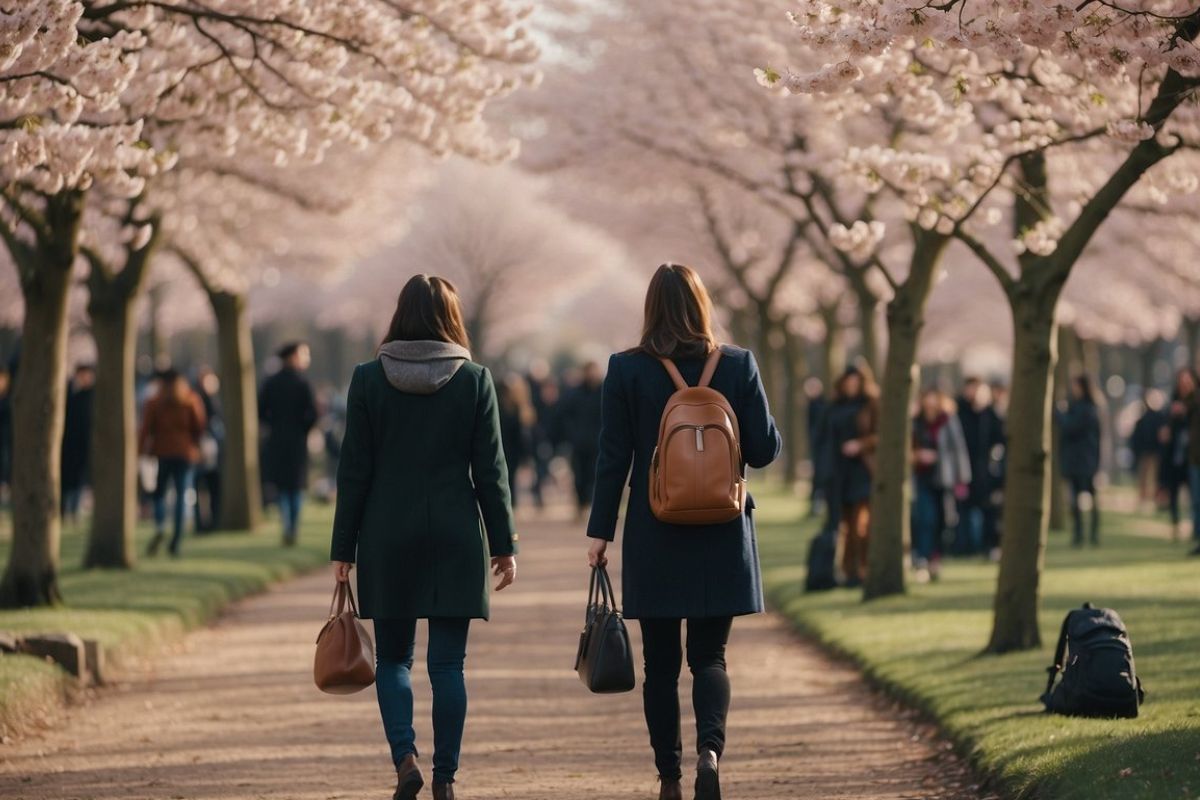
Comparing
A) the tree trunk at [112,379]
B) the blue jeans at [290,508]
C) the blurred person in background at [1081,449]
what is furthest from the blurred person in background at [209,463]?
the blurred person in background at [1081,449]

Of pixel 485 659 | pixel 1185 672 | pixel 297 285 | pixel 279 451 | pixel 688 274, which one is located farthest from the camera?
pixel 297 285

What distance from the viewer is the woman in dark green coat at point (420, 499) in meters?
6.88

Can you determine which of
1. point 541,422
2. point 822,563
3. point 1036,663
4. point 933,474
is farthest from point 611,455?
point 541,422

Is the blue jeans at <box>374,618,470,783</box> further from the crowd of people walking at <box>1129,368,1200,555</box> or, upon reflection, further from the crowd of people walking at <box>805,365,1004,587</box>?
the crowd of people walking at <box>1129,368,1200,555</box>

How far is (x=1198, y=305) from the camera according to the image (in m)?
33.0

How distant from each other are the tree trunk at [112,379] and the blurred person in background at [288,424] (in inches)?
128

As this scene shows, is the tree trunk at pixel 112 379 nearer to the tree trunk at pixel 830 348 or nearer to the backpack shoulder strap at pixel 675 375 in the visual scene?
the backpack shoulder strap at pixel 675 375

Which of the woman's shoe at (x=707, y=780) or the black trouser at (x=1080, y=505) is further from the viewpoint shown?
the black trouser at (x=1080, y=505)

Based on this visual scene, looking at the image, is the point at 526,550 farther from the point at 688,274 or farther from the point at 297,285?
the point at 297,285

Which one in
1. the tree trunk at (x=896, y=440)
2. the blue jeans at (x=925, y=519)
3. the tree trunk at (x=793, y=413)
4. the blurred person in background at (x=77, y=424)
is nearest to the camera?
the tree trunk at (x=896, y=440)

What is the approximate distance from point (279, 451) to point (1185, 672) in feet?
38.2

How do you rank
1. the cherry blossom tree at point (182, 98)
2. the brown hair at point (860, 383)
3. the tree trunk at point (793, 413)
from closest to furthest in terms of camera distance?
1. the cherry blossom tree at point (182, 98)
2. the brown hair at point (860, 383)
3. the tree trunk at point (793, 413)

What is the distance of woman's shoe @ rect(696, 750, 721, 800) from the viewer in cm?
652

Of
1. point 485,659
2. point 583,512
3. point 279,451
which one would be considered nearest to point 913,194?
point 485,659
